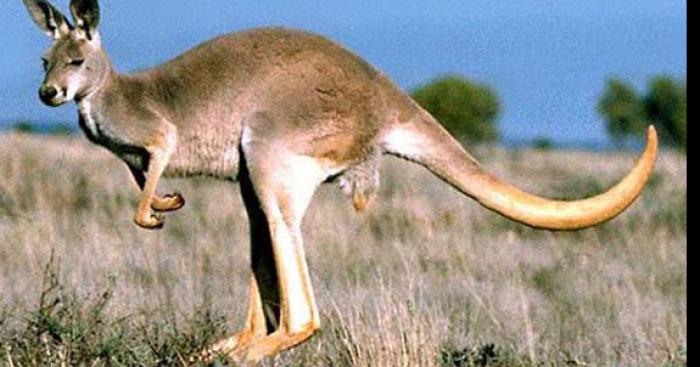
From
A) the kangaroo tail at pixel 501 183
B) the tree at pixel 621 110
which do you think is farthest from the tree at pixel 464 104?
the kangaroo tail at pixel 501 183

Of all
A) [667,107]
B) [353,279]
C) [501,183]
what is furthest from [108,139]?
[667,107]

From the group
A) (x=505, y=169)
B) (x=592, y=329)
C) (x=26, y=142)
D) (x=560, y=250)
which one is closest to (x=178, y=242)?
(x=560, y=250)

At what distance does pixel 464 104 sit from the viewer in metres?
60.7

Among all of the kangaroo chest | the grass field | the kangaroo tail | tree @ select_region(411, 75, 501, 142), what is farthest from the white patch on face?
tree @ select_region(411, 75, 501, 142)

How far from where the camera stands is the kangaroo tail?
717 cm

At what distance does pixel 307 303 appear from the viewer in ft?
24.6

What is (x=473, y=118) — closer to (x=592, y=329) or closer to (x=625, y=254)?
(x=625, y=254)

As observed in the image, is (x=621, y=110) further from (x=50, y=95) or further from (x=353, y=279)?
(x=50, y=95)

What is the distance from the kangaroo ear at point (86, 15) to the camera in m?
7.40

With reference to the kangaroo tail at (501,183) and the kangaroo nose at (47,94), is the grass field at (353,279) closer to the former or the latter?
the kangaroo tail at (501,183)

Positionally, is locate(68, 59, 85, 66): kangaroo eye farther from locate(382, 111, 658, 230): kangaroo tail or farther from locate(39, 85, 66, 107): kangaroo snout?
locate(382, 111, 658, 230): kangaroo tail

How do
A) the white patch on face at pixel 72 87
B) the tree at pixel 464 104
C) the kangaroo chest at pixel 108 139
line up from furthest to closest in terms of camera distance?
the tree at pixel 464 104 → the kangaroo chest at pixel 108 139 → the white patch on face at pixel 72 87

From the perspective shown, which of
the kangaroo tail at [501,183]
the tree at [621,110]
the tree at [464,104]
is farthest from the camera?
the tree at [621,110]

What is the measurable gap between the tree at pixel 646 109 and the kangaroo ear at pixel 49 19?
54906 mm
